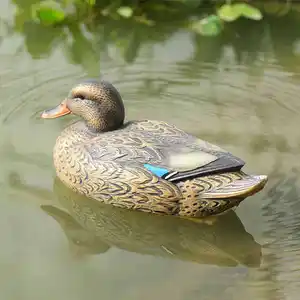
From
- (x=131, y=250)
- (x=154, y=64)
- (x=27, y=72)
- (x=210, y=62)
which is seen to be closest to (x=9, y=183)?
(x=131, y=250)

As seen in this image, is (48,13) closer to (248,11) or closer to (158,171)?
(248,11)

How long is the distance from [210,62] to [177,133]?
1.38m

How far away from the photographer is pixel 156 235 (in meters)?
2.81

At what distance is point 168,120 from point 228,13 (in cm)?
125

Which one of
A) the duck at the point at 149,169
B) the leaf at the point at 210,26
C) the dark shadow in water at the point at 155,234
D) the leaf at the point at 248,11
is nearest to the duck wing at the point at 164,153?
the duck at the point at 149,169

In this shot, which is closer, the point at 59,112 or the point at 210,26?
the point at 59,112

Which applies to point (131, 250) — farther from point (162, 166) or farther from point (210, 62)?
point (210, 62)

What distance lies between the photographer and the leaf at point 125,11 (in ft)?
14.7

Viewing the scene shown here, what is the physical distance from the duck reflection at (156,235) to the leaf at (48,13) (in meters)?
1.76

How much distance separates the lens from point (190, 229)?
112 inches

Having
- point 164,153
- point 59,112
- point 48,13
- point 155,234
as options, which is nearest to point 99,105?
point 59,112

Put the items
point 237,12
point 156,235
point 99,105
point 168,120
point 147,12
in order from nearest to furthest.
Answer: point 156,235 < point 99,105 < point 168,120 < point 237,12 < point 147,12

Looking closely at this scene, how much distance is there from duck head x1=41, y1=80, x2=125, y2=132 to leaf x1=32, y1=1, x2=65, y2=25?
1.44 m

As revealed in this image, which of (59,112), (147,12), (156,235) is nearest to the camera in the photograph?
(156,235)
